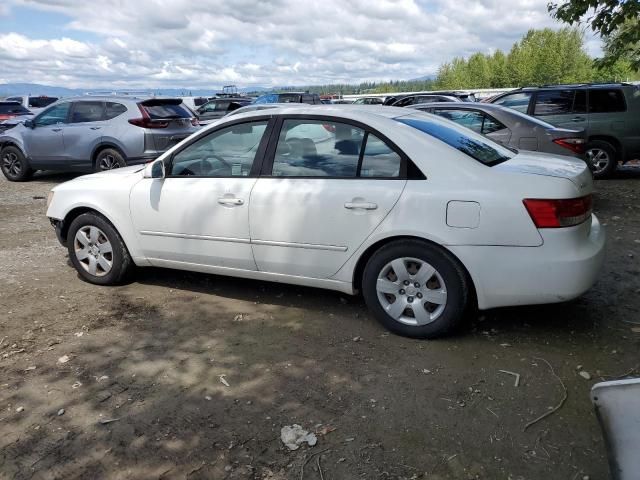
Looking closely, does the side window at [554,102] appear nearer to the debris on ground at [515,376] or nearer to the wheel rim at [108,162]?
the wheel rim at [108,162]

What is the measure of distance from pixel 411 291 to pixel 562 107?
8.07 metres

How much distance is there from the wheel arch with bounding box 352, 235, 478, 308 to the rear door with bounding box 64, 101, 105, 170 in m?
7.90

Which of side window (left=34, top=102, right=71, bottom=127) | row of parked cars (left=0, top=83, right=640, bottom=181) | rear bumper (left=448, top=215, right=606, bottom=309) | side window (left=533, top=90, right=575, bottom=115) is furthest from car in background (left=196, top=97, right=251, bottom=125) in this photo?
rear bumper (left=448, top=215, right=606, bottom=309)

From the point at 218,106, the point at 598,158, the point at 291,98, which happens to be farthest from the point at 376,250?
the point at 291,98

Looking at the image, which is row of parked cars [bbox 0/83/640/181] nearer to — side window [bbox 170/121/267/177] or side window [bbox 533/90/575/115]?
side window [bbox 533/90/575/115]

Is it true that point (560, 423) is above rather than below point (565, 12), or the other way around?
below

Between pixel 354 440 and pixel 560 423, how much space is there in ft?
3.67

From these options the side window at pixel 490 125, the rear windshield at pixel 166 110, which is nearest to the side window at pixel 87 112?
the rear windshield at pixel 166 110

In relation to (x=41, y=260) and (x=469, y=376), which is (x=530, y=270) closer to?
(x=469, y=376)

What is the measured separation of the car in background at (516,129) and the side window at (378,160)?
3.98 meters

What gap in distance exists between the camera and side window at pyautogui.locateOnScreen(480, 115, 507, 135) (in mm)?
7906

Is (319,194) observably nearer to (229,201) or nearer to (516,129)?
(229,201)

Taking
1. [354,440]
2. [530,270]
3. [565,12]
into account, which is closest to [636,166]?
[565,12]

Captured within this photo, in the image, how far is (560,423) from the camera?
297 cm
